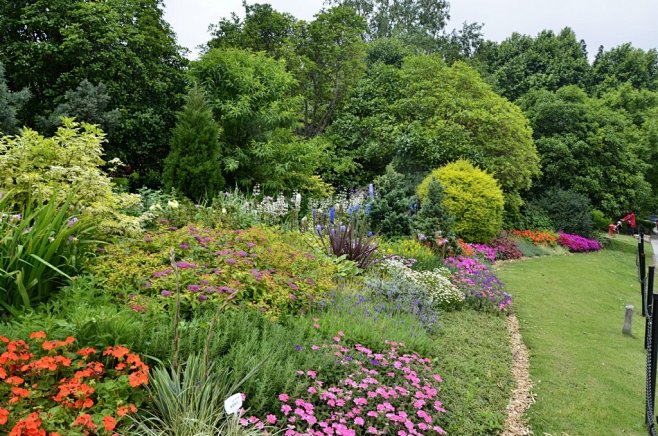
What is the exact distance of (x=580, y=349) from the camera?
5508 mm

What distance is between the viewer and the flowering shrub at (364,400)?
8.99 ft

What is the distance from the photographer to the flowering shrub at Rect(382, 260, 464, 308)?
5.67 meters

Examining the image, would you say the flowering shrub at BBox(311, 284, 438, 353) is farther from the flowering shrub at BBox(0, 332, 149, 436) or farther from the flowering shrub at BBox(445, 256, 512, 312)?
the flowering shrub at BBox(0, 332, 149, 436)

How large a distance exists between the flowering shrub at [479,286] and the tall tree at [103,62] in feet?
26.2

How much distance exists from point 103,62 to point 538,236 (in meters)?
13.9

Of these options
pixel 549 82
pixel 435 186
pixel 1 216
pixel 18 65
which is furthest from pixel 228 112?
pixel 549 82

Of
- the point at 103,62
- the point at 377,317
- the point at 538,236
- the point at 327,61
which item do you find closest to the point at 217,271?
the point at 377,317

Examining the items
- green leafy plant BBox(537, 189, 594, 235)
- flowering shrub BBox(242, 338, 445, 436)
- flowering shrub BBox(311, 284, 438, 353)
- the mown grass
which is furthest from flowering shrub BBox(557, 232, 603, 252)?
flowering shrub BBox(242, 338, 445, 436)

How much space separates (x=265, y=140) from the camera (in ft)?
38.6

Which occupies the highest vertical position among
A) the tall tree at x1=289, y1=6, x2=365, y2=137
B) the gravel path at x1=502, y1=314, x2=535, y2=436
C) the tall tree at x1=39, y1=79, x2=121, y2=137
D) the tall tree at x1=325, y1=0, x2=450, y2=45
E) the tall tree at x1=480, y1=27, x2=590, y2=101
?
the tall tree at x1=325, y1=0, x2=450, y2=45

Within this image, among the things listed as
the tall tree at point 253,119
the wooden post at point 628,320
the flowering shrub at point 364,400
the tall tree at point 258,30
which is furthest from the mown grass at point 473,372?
the tall tree at point 258,30

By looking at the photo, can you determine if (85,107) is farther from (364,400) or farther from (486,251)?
(486,251)

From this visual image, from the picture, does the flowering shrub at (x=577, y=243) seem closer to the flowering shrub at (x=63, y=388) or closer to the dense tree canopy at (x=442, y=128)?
the dense tree canopy at (x=442, y=128)

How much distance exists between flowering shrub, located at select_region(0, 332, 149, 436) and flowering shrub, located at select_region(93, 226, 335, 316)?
0.72 m
